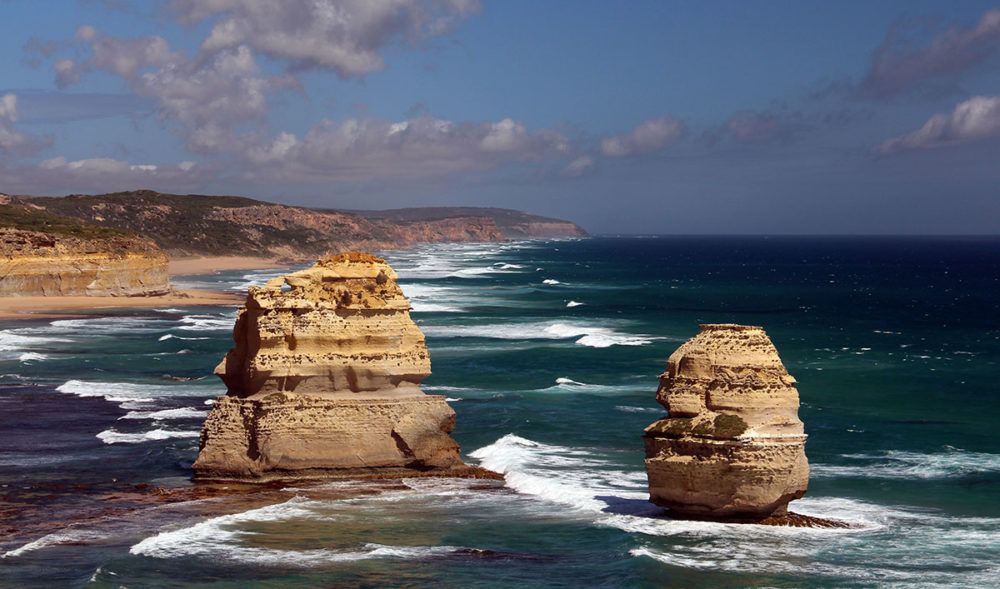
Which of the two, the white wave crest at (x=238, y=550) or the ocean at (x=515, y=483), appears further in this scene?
the white wave crest at (x=238, y=550)

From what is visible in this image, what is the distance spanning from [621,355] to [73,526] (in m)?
33.2

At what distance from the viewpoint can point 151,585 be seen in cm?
1956

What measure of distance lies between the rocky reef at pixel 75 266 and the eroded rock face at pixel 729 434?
69.0 metres

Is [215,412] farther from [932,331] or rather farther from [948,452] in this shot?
[932,331]

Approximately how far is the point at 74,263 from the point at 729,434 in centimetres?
7281

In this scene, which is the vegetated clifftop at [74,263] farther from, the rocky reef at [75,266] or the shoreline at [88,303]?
the shoreline at [88,303]

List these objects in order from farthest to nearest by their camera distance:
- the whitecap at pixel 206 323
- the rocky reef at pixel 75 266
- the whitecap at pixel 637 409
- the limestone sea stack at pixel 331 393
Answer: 1. the rocky reef at pixel 75 266
2. the whitecap at pixel 206 323
3. the whitecap at pixel 637 409
4. the limestone sea stack at pixel 331 393

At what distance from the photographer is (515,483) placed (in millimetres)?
27031

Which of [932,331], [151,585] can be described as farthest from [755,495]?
[932,331]

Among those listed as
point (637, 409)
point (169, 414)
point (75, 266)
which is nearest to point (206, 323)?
point (75, 266)

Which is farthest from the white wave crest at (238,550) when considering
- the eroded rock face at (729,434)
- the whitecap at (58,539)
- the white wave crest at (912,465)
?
the white wave crest at (912,465)

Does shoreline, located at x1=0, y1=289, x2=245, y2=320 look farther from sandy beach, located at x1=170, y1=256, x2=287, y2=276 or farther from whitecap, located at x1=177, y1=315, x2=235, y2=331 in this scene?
sandy beach, located at x1=170, y1=256, x2=287, y2=276

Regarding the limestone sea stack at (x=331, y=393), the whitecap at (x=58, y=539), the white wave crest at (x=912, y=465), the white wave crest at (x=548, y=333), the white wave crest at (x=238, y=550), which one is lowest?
the white wave crest at (x=912, y=465)

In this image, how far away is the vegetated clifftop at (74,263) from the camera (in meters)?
83.8
